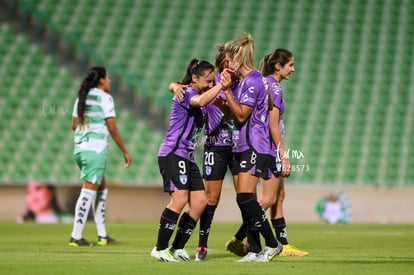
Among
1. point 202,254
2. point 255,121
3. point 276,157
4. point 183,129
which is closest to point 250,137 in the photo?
point 255,121

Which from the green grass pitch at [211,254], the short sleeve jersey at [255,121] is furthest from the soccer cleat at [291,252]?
the short sleeve jersey at [255,121]

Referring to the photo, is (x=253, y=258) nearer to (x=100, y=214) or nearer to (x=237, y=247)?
(x=237, y=247)

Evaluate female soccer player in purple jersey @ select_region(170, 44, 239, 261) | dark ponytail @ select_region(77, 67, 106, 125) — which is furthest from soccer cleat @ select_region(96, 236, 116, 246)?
female soccer player in purple jersey @ select_region(170, 44, 239, 261)

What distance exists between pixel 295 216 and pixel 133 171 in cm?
398

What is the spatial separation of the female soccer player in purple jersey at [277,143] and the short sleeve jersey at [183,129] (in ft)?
2.84

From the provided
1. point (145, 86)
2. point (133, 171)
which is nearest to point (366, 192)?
point (133, 171)

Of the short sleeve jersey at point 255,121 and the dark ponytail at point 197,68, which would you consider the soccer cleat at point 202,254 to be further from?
the dark ponytail at point 197,68

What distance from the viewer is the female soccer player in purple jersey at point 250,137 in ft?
24.3

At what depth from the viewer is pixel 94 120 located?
406 inches

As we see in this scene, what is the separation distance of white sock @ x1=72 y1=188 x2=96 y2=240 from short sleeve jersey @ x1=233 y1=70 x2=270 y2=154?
312 cm

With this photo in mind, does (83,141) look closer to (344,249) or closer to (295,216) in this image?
(344,249)

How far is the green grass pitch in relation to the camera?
6746 millimetres

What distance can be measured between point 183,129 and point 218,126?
0.63 meters

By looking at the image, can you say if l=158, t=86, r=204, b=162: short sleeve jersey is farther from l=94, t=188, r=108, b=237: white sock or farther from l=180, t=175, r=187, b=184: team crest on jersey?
l=94, t=188, r=108, b=237: white sock
